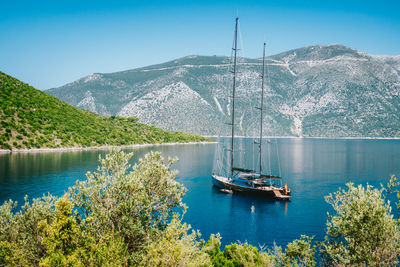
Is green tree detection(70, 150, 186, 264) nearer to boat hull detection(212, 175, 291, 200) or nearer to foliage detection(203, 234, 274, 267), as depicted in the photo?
foliage detection(203, 234, 274, 267)

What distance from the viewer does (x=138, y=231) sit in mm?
14055

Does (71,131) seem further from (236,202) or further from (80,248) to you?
(80,248)

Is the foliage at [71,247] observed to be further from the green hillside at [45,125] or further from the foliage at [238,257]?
the green hillside at [45,125]

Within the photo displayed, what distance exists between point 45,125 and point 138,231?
88750 millimetres

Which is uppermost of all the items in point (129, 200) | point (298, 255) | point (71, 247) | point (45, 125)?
point (45, 125)

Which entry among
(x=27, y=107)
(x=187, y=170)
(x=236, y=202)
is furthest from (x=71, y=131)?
(x=236, y=202)

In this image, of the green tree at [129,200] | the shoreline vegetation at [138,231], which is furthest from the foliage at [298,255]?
the green tree at [129,200]

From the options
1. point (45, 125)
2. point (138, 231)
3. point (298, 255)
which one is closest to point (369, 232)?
point (298, 255)

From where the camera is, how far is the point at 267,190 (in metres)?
41.5

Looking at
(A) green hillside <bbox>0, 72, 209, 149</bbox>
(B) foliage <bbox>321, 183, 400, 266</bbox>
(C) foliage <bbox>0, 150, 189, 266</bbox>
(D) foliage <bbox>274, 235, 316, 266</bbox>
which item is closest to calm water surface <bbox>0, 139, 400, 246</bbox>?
(D) foliage <bbox>274, 235, 316, 266</bbox>

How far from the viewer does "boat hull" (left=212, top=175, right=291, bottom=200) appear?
4078 centimetres

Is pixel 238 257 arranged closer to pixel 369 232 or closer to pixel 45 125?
pixel 369 232

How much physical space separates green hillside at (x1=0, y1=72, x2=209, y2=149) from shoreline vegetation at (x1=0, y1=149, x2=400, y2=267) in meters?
75.4

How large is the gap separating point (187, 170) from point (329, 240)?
5081 cm
